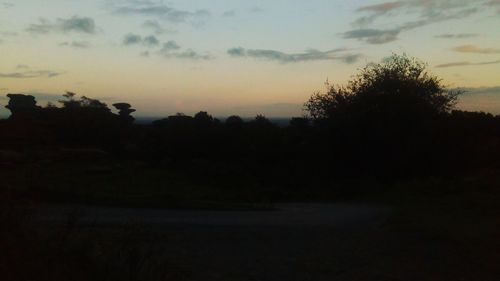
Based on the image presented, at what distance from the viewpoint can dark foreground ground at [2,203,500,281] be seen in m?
8.53

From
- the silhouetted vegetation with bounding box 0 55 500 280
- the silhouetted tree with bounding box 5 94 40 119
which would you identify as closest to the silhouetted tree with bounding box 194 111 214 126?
the silhouetted vegetation with bounding box 0 55 500 280

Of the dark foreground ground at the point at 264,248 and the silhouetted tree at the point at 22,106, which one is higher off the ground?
the silhouetted tree at the point at 22,106

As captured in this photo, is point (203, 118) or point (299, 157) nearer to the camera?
point (299, 157)

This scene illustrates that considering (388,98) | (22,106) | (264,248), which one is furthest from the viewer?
(22,106)

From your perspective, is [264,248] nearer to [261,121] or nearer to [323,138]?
[323,138]

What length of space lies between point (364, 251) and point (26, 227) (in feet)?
24.2

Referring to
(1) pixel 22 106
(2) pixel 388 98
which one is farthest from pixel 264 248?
(1) pixel 22 106

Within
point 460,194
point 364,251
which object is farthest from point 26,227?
point 460,194

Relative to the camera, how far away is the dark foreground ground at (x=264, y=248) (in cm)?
853

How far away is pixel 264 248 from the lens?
1408 cm

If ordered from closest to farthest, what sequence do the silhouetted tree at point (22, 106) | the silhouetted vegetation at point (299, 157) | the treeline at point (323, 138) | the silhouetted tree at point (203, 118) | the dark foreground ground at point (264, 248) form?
the dark foreground ground at point (264, 248) < the silhouetted vegetation at point (299, 157) < the treeline at point (323, 138) < the silhouetted tree at point (203, 118) < the silhouetted tree at point (22, 106)

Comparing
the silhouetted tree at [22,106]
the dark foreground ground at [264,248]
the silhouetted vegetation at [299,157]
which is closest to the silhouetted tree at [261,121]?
the silhouetted vegetation at [299,157]

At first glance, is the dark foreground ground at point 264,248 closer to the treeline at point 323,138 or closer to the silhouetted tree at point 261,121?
the treeline at point 323,138

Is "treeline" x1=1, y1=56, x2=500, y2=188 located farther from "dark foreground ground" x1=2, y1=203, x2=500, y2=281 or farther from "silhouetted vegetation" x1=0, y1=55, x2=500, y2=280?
"dark foreground ground" x1=2, y1=203, x2=500, y2=281
